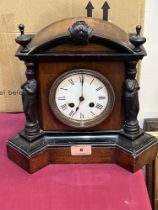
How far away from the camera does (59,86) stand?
816 mm

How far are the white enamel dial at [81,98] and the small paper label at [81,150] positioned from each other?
55 mm

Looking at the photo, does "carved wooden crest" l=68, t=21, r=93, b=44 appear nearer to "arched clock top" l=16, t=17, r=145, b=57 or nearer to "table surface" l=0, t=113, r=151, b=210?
"arched clock top" l=16, t=17, r=145, b=57

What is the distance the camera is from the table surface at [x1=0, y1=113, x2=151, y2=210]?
0.77 m

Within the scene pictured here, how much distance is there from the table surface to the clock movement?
0.02 m

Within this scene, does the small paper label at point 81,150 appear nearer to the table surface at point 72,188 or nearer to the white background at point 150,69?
the table surface at point 72,188

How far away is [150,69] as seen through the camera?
117 centimetres

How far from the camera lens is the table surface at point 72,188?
766mm

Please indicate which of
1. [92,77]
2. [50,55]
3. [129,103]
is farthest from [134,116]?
[50,55]

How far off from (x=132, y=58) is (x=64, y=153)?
30 cm

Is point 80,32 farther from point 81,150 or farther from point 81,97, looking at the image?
point 81,150

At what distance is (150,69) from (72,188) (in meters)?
0.54

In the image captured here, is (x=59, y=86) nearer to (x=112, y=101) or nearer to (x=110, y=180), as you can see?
(x=112, y=101)

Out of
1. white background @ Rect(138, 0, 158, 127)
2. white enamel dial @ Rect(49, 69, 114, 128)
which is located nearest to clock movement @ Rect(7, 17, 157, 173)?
white enamel dial @ Rect(49, 69, 114, 128)

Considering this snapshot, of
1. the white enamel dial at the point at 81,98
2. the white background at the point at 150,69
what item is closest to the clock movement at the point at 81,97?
the white enamel dial at the point at 81,98
